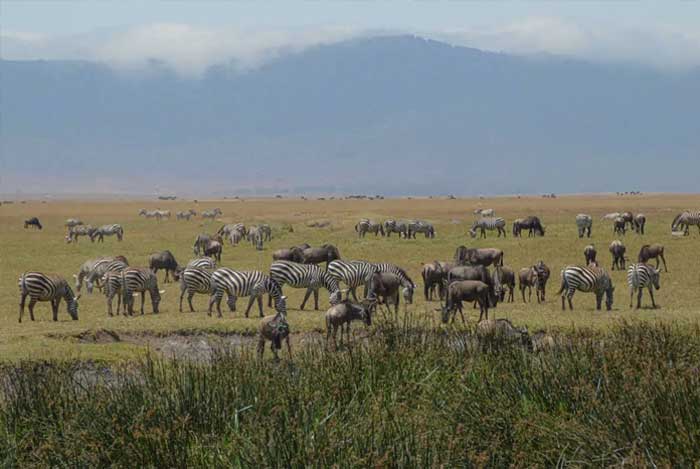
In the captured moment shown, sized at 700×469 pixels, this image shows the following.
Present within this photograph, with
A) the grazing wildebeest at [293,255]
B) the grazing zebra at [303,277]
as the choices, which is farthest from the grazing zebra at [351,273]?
the grazing wildebeest at [293,255]

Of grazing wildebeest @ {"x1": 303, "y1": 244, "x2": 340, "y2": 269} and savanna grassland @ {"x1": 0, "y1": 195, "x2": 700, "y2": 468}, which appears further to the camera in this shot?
grazing wildebeest @ {"x1": 303, "y1": 244, "x2": 340, "y2": 269}

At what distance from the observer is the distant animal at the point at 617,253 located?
3394 cm

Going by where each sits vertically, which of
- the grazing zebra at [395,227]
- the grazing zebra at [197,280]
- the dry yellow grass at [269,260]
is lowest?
the dry yellow grass at [269,260]

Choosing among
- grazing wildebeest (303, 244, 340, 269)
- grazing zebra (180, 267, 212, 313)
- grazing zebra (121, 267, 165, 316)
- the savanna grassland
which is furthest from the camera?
grazing wildebeest (303, 244, 340, 269)

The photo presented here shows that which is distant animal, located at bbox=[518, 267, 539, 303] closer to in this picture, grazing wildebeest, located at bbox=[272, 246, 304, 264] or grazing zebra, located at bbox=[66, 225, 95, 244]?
grazing wildebeest, located at bbox=[272, 246, 304, 264]

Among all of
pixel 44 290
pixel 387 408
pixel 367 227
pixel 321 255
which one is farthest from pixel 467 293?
pixel 367 227

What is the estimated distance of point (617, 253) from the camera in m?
34.1

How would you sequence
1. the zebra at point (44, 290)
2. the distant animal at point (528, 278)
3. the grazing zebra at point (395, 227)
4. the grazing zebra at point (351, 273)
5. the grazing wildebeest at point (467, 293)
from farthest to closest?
the grazing zebra at point (395, 227) < the distant animal at point (528, 278) < the grazing zebra at point (351, 273) < the zebra at point (44, 290) < the grazing wildebeest at point (467, 293)

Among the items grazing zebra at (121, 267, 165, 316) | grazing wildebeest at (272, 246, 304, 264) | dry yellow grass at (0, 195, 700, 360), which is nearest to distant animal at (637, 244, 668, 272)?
dry yellow grass at (0, 195, 700, 360)

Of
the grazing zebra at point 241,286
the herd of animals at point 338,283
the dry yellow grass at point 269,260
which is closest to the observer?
the dry yellow grass at point 269,260

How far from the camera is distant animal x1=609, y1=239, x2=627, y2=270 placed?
3394 centimetres

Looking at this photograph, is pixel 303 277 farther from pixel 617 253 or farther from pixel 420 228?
pixel 420 228

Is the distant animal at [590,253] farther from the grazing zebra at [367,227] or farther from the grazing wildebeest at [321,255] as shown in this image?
the grazing zebra at [367,227]

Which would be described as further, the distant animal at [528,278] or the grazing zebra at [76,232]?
the grazing zebra at [76,232]
